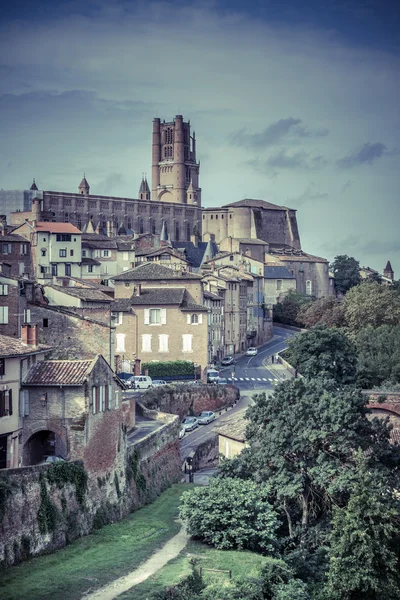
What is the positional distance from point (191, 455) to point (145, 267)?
29.9 metres

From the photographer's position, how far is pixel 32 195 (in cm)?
15562

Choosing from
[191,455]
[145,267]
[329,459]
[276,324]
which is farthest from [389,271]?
[329,459]

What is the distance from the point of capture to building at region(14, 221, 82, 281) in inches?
4181

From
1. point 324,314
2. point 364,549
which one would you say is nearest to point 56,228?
point 324,314

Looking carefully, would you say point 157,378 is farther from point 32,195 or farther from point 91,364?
point 32,195

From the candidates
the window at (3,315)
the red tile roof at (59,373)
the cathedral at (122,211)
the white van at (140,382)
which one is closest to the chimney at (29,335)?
the red tile roof at (59,373)

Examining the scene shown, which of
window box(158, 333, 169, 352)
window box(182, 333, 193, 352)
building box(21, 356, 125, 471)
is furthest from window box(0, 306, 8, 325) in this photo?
window box(182, 333, 193, 352)

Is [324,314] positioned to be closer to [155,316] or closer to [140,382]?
[155,316]

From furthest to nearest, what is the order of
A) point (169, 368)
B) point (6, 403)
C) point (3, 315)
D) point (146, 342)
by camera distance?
point (146, 342) → point (169, 368) → point (3, 315) → point (6, 403)

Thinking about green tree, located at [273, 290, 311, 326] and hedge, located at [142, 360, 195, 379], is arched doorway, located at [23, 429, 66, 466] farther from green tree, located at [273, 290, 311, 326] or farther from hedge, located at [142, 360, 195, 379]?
green tree, located at [273, 290, 311, 326]

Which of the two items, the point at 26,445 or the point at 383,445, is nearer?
the point at 26,445

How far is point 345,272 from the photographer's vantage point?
154m

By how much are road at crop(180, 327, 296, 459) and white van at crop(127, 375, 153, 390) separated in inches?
233

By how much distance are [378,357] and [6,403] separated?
4484cm
